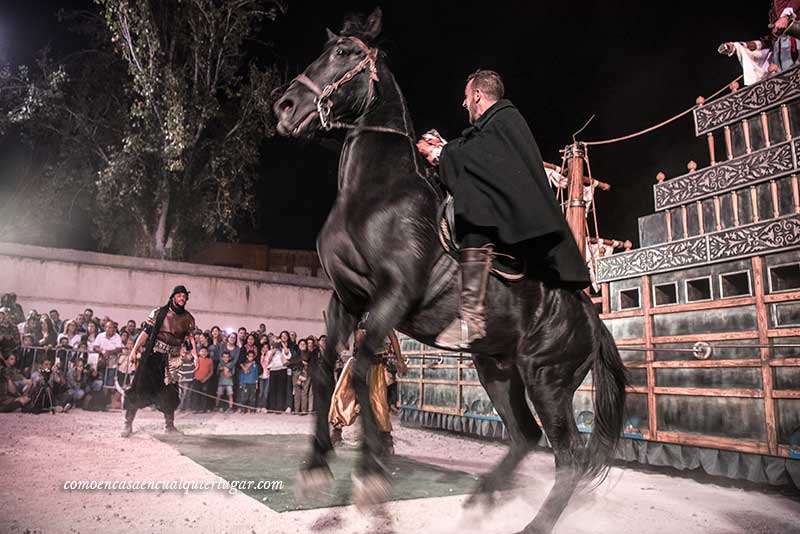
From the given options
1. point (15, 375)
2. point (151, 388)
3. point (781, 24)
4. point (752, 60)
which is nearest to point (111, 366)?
point (15, 375)

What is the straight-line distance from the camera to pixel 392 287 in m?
2.83

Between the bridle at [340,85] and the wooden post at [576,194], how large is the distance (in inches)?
248

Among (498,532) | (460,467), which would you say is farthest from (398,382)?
(498,532)

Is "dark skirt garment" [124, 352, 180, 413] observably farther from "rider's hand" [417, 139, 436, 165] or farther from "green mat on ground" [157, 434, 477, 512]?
"rider's hand" [417, 139, 436, 165]

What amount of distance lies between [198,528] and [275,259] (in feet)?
107

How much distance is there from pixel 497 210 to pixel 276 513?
3115 millimetres

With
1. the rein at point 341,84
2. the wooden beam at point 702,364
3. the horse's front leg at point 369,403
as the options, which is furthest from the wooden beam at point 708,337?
the horse's front leg at point 369,403

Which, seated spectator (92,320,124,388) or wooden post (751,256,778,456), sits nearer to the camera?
wooden post (751,256,778,456)

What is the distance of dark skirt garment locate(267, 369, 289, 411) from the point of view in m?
15.2

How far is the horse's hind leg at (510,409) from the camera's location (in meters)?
3.87

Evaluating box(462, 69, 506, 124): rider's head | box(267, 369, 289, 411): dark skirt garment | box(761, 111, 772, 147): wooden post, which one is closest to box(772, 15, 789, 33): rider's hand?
box(761, 111, 772, 147): wooden post

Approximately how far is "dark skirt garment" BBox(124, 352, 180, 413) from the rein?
24.7 ft

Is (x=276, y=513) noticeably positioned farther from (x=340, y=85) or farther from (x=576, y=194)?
(x=576, y=194)

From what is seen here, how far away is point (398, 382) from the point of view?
14680 mm
